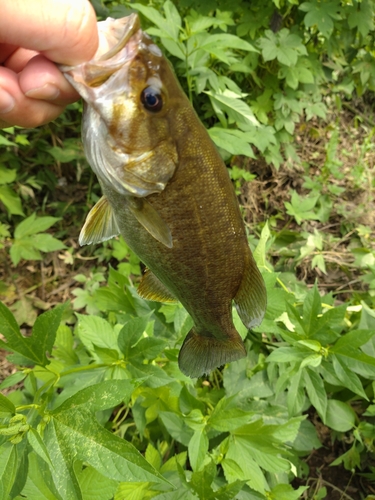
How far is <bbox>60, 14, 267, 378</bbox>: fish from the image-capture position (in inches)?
39.6

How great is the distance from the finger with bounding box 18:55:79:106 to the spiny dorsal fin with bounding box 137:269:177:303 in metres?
0.67

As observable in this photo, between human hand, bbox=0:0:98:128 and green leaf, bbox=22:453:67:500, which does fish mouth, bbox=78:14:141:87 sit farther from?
green leaf, bbox=22:453:67:500

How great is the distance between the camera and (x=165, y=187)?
3.65 ft

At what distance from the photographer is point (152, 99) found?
105 centimetres

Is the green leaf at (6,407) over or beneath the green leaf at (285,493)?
over

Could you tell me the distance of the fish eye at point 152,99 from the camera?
40.8 inches

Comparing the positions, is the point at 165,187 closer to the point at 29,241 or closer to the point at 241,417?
the point at 241,417

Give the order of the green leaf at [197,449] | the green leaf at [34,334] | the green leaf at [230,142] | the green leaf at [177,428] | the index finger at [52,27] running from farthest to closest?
the green leaf at [230,142] < the green leaf at [177,428] < the green leaf at [197,449] < the green leaf at [34,334] < the index finger at [52,27]

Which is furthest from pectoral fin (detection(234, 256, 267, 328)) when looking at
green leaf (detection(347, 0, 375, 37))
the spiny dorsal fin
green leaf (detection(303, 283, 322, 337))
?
green leaf (detection(347, 0, 375, 37))

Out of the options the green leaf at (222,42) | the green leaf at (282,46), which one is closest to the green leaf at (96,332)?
the green leaf at (222,42)

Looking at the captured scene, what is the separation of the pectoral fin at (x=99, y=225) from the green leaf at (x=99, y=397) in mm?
456

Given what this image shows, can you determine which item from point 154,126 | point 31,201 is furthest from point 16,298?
point 154,126

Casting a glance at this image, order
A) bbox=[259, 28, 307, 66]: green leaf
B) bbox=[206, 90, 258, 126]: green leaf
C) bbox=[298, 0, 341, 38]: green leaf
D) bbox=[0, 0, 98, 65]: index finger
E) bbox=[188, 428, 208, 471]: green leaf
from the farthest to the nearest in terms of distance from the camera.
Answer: bbox=[259, 28, 307, 66]: green leaf → bbox=[298, 0, 341, 38]: green leaf → bbox=[206, 90, 258, 126]: green leaf → bbox=[188, 428, 208, 471]: green leaf → bbox=[0, 0, 98, 65]: index finger

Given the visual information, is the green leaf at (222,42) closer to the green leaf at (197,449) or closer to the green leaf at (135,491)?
the green leaf at (197,449)
